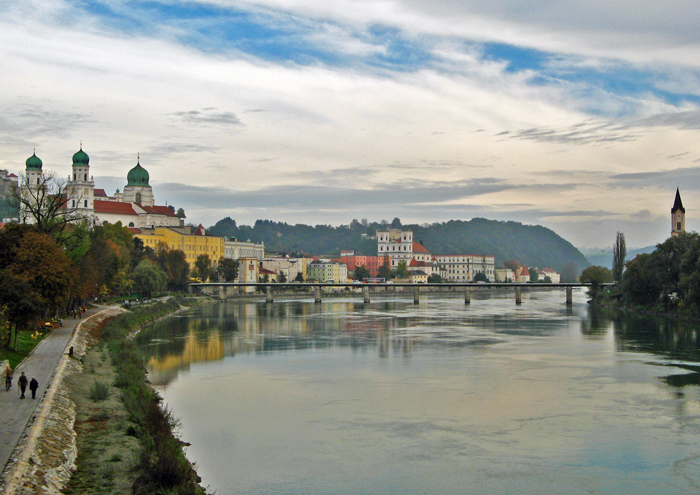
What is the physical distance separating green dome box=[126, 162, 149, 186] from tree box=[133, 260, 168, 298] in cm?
5123

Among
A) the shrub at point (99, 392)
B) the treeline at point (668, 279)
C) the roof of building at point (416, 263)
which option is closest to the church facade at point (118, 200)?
the roof of building at point (416, 263)

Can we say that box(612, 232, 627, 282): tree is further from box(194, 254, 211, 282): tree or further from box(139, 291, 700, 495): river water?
box(194, 254, 211, 282): tree

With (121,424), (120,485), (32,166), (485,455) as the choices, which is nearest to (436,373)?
(485,455)

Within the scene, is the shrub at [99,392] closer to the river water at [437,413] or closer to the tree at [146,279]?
the river water at [437,413]

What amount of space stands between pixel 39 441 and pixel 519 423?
11195 mm

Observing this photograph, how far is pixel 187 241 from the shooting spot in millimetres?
103188

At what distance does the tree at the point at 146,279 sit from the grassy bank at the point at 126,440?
33.9 meters

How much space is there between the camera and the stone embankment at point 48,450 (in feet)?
37.8

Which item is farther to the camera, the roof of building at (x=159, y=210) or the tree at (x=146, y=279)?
the roof of building at (x=159, y=210)

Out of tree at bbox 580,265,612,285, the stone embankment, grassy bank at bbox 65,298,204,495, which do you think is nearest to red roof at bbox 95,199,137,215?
tree at bbox 580,265,612,285

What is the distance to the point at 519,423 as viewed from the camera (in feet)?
61.0

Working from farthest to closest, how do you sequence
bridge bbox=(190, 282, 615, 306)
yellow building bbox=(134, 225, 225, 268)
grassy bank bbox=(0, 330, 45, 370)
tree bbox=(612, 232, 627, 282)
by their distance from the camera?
yellow building bbox=(134, 225, 225, 268) → bridge bbox=(190, 282, 615, 306) → tree bbox=(612, 232, 627, 282) → grassy bank bbox=(0, 330, 45, 370)

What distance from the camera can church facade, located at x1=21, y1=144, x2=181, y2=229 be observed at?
89.5 meters

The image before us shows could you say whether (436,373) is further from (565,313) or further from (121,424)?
(565,313)
